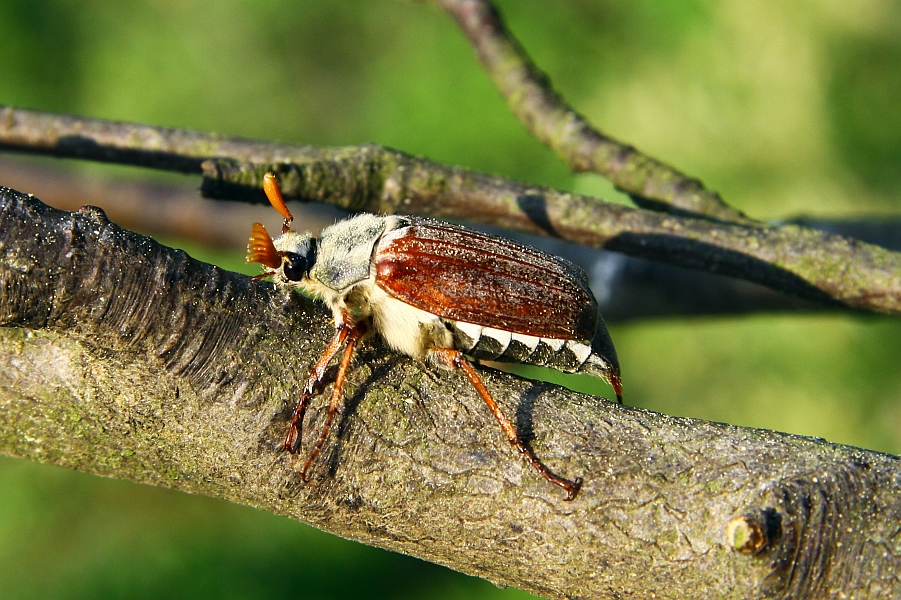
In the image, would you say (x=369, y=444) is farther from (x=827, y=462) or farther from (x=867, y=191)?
(x=867, y=191)

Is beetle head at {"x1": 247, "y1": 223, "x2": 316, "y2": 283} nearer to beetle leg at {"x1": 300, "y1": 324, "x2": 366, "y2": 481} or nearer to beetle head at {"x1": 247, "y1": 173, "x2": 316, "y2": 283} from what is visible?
beetle head at {"x1": 247, "y1": 173, "x2": 316, "y2": 283}

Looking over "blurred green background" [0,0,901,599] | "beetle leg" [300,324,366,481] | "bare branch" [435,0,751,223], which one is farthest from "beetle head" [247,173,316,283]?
"blurred green background" [0,0,901,599]

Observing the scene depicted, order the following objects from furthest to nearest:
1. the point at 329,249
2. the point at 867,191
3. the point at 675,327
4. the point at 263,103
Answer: the point at 263,103 → the point at 675,327 → the point at 867,191 → the point at 329,249

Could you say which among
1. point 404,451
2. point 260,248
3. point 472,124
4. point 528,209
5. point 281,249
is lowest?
point 404,451

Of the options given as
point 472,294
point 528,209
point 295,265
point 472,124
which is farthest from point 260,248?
point 472,124

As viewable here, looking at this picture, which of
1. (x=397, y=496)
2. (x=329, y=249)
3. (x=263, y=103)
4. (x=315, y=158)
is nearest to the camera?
(x=397, y=496)

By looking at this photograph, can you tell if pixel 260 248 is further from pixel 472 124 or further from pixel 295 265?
pixel 472 124

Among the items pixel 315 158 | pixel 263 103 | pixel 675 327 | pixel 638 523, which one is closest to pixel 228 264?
pixel 263 103

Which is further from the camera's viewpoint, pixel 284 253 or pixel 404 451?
pixel 284 253
